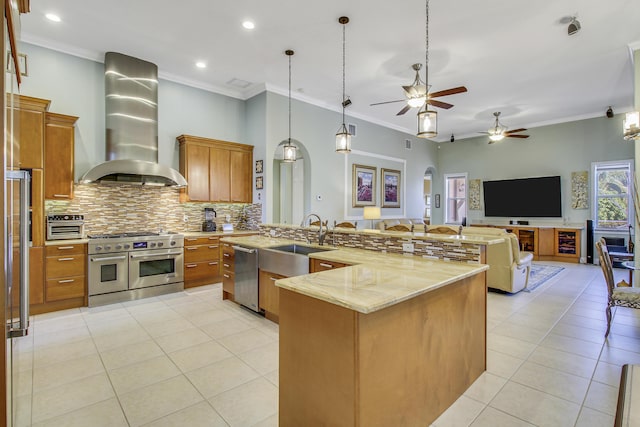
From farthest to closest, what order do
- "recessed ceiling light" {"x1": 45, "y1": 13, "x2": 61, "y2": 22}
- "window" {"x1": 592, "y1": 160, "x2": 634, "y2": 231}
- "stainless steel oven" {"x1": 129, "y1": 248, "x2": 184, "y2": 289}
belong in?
"window" {"x1": 592, "y1": 160, "x2": 634, "y2": 231}, "stainless steel oven" {"x1": 129, "y1": 248, "x2": 184, "y2": 289}, "recessed ceiling light" {"x1": 45, "y1": 13, "x2": 61, "y2": 22}

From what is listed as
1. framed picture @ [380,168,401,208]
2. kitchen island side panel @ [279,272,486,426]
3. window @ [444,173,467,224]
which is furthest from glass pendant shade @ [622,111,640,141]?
window @ [444,173,467,224]

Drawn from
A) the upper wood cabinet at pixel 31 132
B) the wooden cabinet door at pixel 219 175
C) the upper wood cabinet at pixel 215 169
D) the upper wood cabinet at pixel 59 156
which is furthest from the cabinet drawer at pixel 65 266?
the wooden cabinet door at pixel 219 175

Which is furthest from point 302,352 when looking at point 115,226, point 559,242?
point 559,242

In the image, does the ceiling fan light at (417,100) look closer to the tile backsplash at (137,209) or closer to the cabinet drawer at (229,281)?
the tile backsplash at (137,209)

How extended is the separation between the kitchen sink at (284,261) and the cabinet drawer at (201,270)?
1.94m

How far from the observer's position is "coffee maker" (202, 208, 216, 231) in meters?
5.71

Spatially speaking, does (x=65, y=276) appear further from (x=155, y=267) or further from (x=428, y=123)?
(x=428, y=123)

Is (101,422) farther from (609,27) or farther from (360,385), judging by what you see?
(609,27)

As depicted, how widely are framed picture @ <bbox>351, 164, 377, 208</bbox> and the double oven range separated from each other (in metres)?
4.08

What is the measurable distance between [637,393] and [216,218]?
5.83 metres

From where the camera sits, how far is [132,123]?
4.79 m

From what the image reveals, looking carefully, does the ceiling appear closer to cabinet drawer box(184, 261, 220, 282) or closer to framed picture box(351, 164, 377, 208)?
framed picture box(351, 164, 377, 208)

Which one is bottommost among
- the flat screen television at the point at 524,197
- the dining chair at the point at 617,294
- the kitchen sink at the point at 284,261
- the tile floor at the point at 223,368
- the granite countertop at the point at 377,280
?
the tile floor at the point at 223,368

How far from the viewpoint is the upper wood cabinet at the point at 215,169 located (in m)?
5.38
